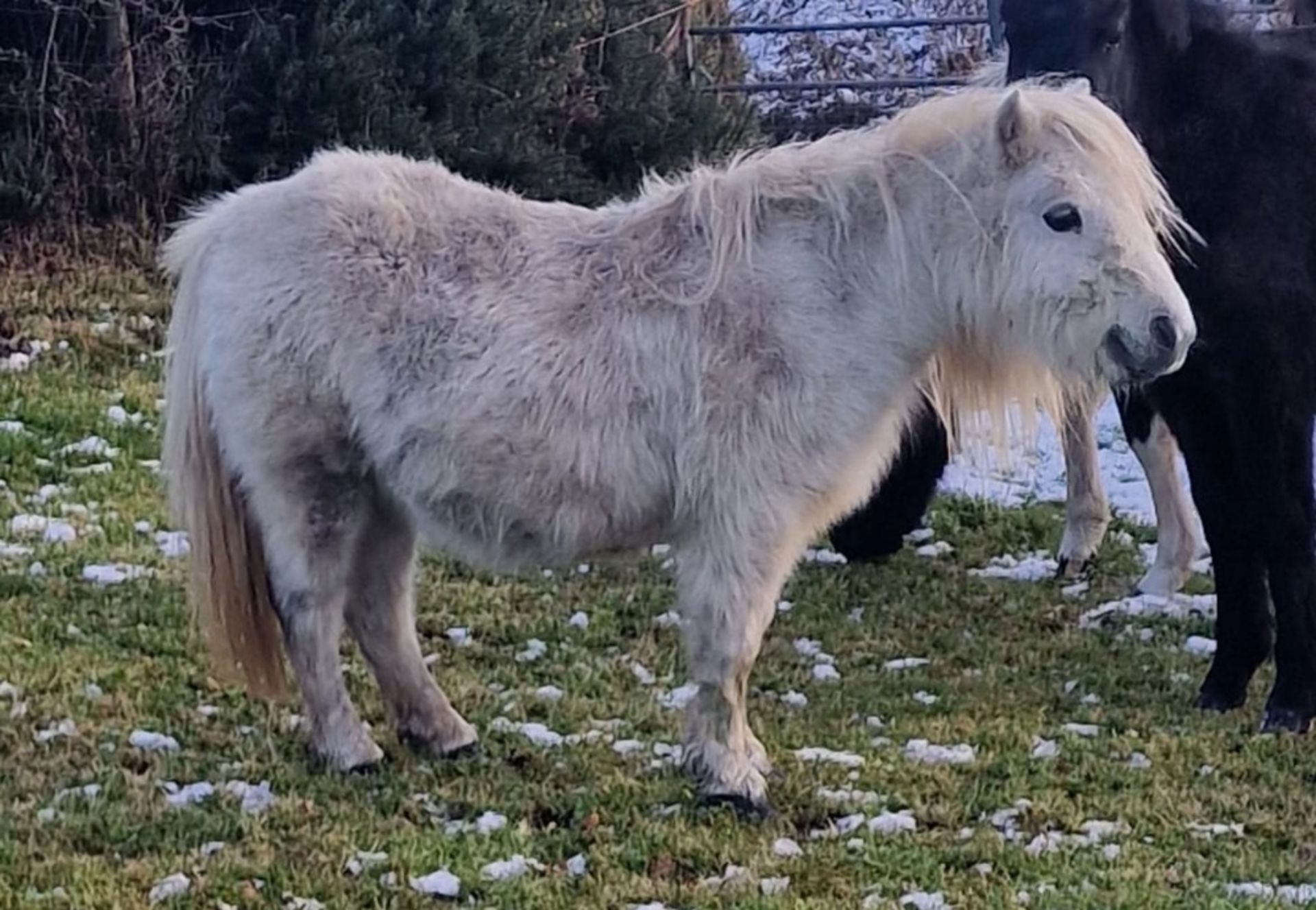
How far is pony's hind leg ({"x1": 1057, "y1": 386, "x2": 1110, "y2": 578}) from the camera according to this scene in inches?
278

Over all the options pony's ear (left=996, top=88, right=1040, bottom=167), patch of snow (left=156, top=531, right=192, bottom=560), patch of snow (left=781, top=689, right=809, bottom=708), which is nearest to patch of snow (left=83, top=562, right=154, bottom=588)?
patch of snow (left=156, top=531, right=192, bottom=560)

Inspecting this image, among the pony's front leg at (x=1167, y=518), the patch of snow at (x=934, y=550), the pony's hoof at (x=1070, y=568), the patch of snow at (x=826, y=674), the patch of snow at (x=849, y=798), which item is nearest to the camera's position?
the patch of snow at (x=849, y=798)

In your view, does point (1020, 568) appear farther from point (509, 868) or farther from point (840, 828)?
point (509, 868)

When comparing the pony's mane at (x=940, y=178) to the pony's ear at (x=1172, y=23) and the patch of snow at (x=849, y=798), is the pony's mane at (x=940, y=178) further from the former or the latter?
the patch of snow at (x=849, y=798)

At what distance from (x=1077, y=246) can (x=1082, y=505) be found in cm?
303

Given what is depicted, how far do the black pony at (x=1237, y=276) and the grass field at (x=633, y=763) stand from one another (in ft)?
1.09

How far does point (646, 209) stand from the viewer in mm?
4637

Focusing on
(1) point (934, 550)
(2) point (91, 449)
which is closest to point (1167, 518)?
(1) point (934, 550)

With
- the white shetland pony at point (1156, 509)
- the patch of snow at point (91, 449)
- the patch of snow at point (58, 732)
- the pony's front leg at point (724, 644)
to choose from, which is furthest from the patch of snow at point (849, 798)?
the patch of snow at point (91, 449)

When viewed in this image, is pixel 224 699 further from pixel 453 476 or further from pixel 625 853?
pixel 625 853

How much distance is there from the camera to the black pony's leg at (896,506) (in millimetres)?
7027

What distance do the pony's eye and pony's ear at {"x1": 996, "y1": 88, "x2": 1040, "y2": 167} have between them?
0.15 metres

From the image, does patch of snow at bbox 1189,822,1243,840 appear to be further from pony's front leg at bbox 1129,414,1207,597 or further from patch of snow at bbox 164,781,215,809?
pony's front leg at bbox 1129,414,1207,597

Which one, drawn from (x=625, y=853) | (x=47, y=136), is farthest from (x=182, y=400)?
(x=47, y=136)
